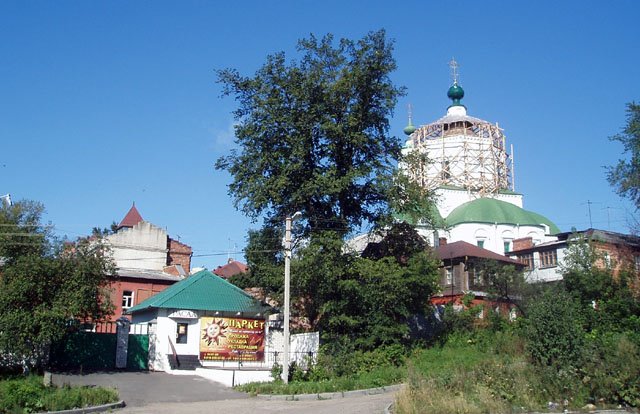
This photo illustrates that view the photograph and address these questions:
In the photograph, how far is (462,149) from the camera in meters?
67.3

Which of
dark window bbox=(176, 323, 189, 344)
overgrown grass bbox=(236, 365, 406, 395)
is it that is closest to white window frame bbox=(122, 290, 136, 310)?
dark window bbox=(176, 323, 189, 344)

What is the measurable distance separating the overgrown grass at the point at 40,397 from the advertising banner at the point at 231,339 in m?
12.0

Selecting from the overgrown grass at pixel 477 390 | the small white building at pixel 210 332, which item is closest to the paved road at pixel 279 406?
the overgrown grass at pixel 477 390

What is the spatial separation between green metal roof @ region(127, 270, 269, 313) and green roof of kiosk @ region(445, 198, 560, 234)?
28041 mm

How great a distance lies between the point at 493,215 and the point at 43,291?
40887 mm

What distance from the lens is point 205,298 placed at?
3123 cm

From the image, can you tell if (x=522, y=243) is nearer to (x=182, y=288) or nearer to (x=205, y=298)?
(x=205, y=298)

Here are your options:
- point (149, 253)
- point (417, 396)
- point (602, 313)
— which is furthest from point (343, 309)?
point (149, 253)

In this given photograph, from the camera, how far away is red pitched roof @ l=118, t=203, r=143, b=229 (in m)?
65.1

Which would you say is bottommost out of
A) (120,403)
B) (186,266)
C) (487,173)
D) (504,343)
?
(120,403)

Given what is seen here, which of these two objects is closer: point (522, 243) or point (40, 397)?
point (40, 397)

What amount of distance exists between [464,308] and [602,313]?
719 cm

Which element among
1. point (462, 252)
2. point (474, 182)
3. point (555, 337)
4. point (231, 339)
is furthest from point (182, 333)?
point (474, 182)

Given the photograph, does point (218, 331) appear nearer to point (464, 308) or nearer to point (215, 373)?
point (215, 373)
